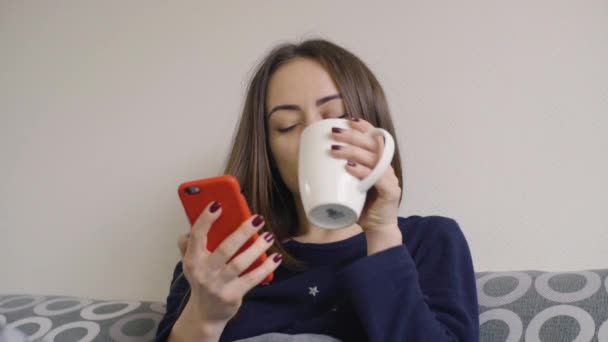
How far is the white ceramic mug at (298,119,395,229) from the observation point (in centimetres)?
54

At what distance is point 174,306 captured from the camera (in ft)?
2.78

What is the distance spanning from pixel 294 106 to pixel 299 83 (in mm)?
44

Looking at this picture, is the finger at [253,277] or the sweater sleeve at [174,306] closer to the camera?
the finger at [253,277]

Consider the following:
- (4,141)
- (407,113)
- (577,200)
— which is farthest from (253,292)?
(4,141)

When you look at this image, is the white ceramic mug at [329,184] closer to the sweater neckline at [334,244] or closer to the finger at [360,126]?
the finger at [360,126]

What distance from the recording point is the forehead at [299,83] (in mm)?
792

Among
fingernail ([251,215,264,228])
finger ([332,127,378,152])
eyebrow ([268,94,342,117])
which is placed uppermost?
eyebrow ([268,94,342,117])

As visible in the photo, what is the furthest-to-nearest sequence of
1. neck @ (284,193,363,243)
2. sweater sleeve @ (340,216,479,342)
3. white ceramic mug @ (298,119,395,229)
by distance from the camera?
1. neck @ (284,193,363,243)
2. sweater sleeve @ (340,216,479,342)
3. white ceramic mug @ (298,119,395,229)

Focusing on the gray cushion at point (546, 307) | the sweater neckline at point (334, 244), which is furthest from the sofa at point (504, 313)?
the sweater neckline at point (334, 244)

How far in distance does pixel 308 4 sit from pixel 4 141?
2.86 ft

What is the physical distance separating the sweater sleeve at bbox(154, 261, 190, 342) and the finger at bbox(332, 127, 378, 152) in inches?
16.3

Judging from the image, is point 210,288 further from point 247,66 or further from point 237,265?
point 247,66

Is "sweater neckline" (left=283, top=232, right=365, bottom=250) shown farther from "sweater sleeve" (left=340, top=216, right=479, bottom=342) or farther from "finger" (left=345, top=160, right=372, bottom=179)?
"finger" (left=345, top=160, right=372, bottom=179)

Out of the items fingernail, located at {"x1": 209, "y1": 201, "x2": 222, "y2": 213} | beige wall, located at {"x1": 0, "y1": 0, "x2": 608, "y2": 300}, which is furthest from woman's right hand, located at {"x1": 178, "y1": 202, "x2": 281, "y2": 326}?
beige wall, located at {"x1": 0, "y1": 0, "x2": 608, "y2": 300}
